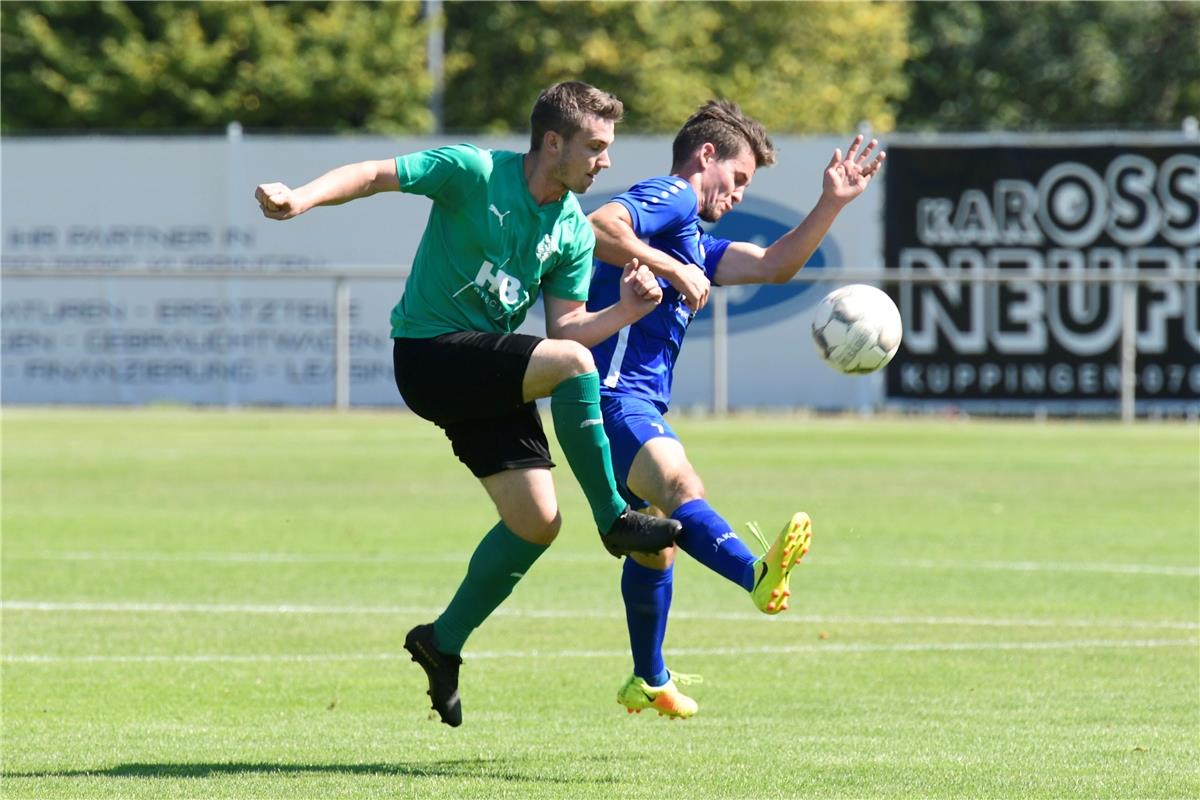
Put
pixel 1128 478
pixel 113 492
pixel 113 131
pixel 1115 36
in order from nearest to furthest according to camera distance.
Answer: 1. pixel 113 492
2. pixel 1128 478
3. pixel 113 131
4. pixel 1115 36

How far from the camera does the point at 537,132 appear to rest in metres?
7.00

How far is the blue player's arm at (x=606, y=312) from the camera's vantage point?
699 cm

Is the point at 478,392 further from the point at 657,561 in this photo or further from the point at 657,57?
the point at 657,57

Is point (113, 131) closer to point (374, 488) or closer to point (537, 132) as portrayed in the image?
point (374, 488)

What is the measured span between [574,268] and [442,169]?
65 cm

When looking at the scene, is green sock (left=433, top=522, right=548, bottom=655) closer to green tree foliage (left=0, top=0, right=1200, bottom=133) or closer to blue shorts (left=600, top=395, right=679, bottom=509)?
blue shorts (left=600, top=395, right=679, bottom=509)

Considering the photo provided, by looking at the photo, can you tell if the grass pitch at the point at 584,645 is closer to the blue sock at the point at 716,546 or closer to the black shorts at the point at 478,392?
the blue sock at the point at 716,546

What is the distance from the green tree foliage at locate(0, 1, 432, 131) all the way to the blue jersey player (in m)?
31.3

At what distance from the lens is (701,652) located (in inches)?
389

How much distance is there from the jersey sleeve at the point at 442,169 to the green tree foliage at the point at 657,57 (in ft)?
105

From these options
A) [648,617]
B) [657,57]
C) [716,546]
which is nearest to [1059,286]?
[657,57]

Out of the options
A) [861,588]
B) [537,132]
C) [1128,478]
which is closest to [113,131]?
[1128,478]

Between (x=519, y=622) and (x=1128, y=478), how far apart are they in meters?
10.5

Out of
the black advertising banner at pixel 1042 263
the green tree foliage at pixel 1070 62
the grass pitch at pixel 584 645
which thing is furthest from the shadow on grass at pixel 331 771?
the green tree foliage at pixel 1070 62
